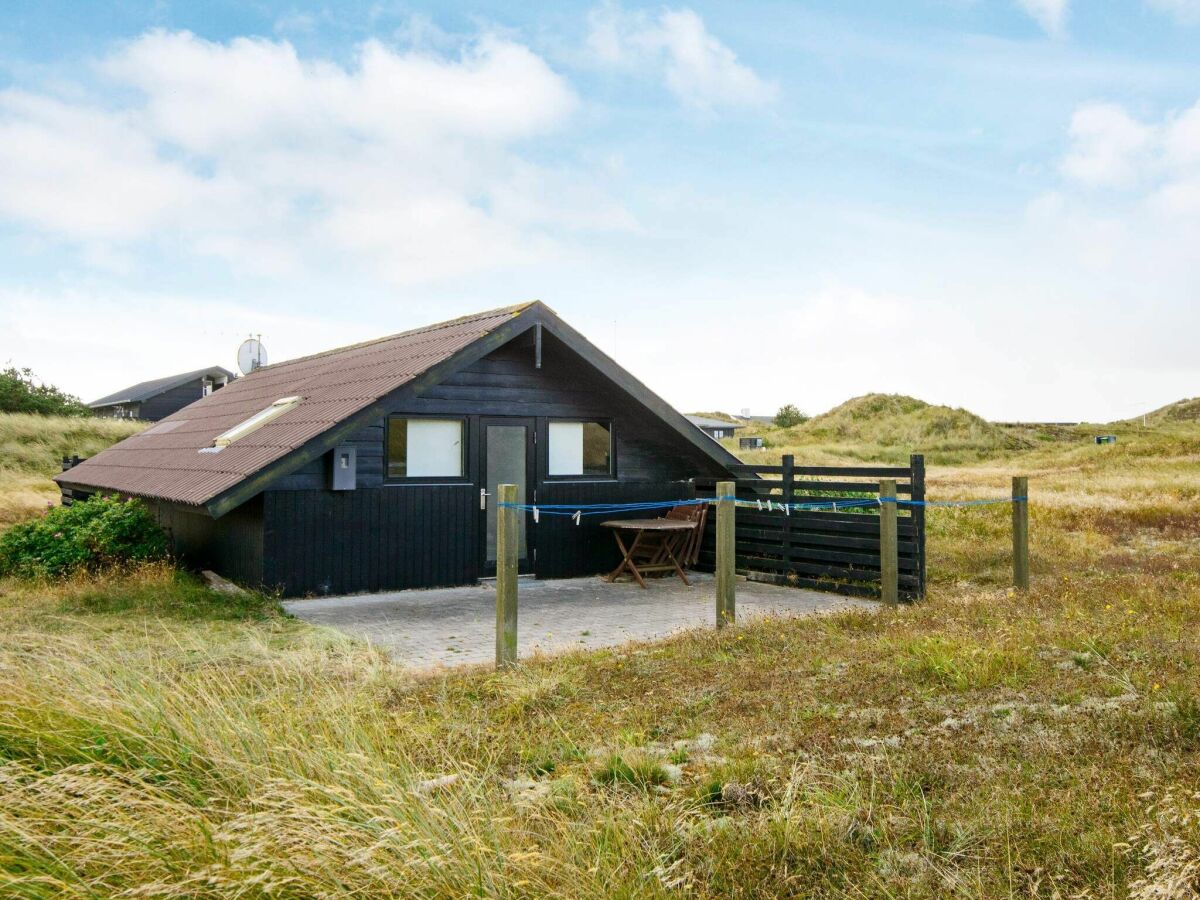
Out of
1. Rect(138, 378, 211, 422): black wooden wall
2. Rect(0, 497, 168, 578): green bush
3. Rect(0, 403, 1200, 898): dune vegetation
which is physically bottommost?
Rect(0, 403, 1200, 898): dune vegetation

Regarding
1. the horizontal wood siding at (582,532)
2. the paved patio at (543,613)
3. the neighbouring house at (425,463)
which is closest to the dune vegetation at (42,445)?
the neighbouring house at (425,463)

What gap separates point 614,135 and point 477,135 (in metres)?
2.38

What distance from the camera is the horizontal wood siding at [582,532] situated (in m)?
12.6

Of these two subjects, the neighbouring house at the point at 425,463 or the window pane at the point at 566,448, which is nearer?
the neighbouring house at the point at 425,463

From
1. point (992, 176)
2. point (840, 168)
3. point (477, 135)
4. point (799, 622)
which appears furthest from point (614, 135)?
point (799, 622)

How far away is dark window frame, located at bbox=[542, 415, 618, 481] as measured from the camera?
12.6 meters

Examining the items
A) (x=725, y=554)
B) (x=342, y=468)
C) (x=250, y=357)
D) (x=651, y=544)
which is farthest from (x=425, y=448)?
(x=250, y=357)

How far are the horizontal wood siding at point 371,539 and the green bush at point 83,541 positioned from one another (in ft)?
8.35

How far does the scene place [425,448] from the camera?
1170 centimetres

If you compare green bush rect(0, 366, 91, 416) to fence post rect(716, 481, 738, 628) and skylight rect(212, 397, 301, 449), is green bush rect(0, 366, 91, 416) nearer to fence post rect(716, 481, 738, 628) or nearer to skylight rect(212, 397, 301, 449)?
skylight rect(212, 397, 301, 449)

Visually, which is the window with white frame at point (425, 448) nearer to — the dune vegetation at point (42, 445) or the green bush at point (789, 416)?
the dune vegetation at point (42, 445)

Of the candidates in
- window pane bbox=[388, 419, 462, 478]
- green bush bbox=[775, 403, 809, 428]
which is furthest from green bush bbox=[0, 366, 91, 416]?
green bush bbox=[775, 403, 809, 428]

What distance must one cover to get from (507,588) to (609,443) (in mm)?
6359

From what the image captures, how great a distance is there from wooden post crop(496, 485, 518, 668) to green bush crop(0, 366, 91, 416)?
43203 mm
